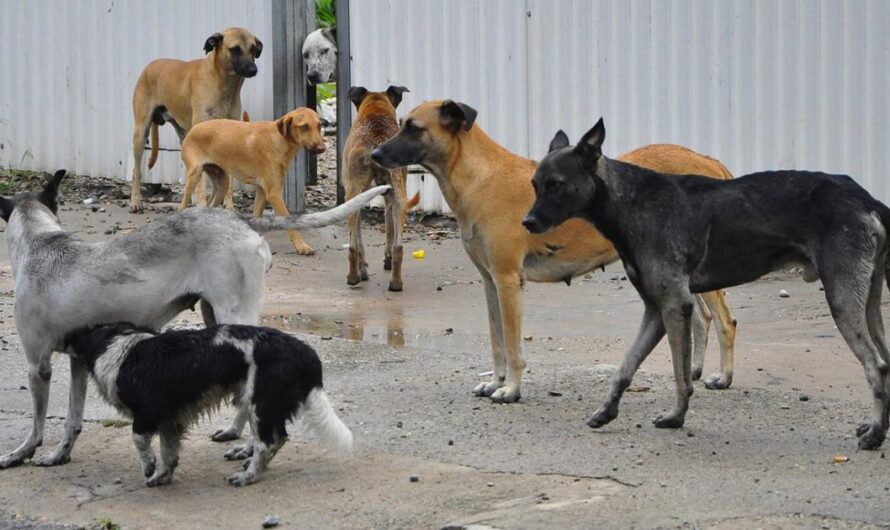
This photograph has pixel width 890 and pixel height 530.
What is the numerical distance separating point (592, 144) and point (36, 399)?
2.93m

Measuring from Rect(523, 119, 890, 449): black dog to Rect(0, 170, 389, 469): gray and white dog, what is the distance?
56.9 inches

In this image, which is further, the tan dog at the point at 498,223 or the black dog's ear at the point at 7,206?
the tan dog at the point at 498,223

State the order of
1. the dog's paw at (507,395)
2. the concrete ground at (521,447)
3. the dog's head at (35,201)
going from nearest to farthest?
1. the concrete ground at (521,447)
2. the dog's head at (35,201)
3. the dog's paw at (507,395)

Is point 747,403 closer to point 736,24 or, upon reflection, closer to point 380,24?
point 736,24

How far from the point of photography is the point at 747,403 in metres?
7.59

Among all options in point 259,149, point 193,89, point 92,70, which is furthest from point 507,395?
point 92,70

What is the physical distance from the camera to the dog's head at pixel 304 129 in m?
12.8

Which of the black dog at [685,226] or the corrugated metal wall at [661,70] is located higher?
the corrugated metal wall at [661,70]

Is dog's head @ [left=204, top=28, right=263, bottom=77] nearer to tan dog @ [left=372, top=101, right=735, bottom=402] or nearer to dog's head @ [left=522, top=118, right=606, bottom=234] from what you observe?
tan dog @ [left=372, top=101, right=735, bottom=402]

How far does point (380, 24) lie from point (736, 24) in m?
3.79

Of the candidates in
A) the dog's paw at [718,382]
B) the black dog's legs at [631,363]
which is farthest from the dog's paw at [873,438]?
the dog's paw at [718,382]

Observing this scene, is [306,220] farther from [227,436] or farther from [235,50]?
[235,50]

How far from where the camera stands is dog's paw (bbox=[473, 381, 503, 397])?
26.0 feet

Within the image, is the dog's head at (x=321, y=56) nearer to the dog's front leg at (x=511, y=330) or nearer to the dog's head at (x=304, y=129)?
the dog's head at (x=304, y=129)
